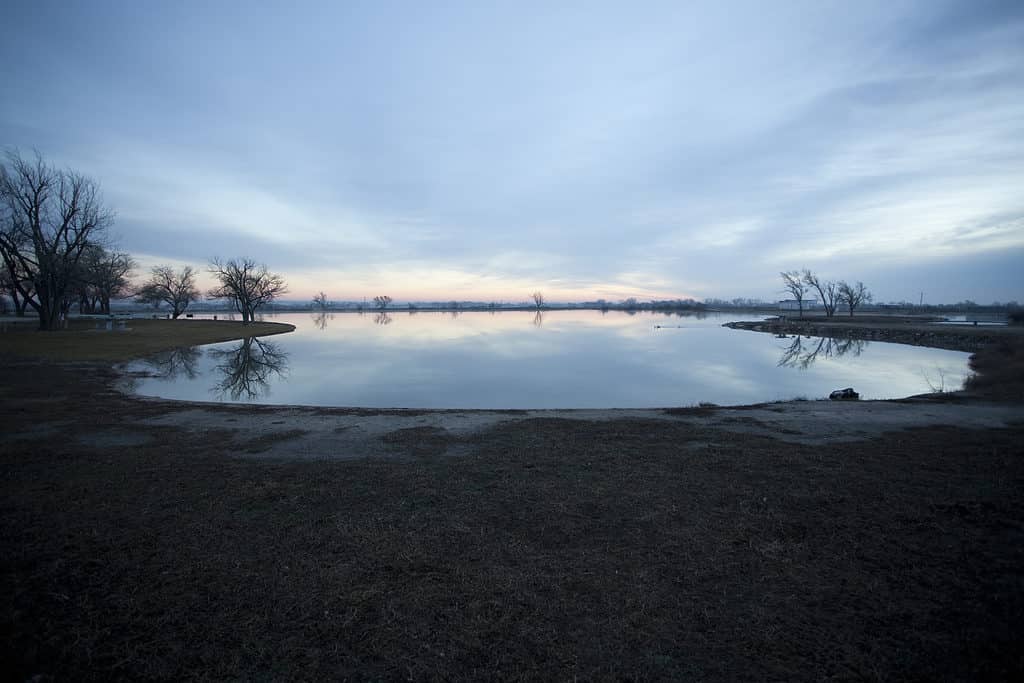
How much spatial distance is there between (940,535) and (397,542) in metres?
5.79

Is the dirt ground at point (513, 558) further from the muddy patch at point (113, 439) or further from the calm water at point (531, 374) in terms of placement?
the calm water at point (531, 374)

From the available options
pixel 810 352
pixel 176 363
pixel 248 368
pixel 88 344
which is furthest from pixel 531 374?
pixel 88 344

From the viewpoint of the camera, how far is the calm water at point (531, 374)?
48.5 feet

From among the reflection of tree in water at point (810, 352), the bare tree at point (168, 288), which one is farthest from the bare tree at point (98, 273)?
the reflection of tree in water at point (810, 352)

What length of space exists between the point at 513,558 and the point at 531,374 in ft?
51.1

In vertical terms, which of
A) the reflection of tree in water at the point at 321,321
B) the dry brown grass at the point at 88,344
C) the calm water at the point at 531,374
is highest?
the reflection of tree in water at the point at 321,321

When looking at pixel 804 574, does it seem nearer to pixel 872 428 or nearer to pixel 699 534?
pixel 699 534

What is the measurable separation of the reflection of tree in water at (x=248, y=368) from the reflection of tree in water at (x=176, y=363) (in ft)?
3.38

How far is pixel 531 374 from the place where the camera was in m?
19.7

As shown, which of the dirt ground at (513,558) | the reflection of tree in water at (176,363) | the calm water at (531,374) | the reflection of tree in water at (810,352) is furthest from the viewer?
the reflection of tree in water at (810,352)

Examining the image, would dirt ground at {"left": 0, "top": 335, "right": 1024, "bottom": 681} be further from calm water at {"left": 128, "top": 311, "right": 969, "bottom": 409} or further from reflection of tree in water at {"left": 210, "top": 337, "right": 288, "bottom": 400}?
reflection of tree in water at {"left": 210, "top": 337, "right": 288, "bottom": 400}

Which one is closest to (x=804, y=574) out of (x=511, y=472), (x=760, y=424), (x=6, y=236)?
(x=511, y=472)

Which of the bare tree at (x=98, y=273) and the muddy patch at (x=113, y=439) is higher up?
the bare tree at (x=98, y=273)

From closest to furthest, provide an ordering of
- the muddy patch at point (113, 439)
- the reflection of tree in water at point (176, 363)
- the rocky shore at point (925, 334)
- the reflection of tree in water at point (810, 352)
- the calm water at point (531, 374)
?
the muddy patch at point (113, 439)
the calm water at point (531, 374)
the reflection of tree in water at point (176, 363)
the reflection of tree in water at point (810, 352)
the rocky shore at point (925, 334)
